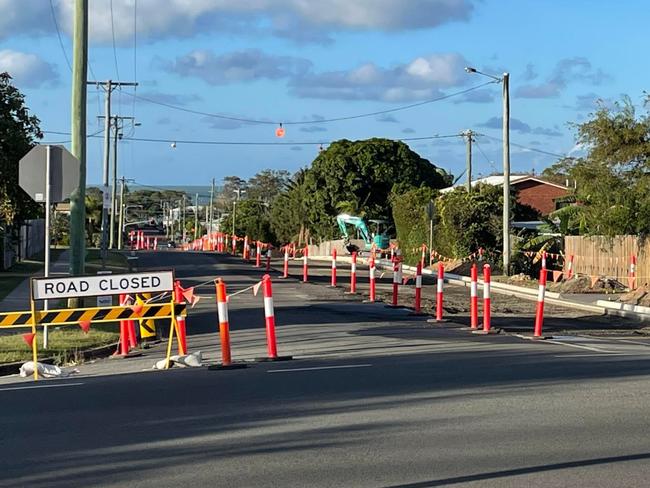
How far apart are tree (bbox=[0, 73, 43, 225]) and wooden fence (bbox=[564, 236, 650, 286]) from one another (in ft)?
64.4

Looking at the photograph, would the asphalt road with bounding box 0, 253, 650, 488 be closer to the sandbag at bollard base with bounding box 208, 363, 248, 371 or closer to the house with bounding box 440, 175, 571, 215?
the sandbag at bollard base with bounding box 208, 363, 248, 371

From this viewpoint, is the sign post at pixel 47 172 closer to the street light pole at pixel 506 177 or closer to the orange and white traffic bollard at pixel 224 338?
the orange and white traffic bollard at pixel 224 338

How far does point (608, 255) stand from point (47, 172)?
2362 centimetres

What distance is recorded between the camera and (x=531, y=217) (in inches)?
2581

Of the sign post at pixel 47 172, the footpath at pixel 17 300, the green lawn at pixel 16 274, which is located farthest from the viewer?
the green lawn at pixel 16 274

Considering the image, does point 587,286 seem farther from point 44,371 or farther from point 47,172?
point 44,371

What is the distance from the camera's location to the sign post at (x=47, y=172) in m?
16.5

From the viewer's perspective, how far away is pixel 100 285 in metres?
14.6

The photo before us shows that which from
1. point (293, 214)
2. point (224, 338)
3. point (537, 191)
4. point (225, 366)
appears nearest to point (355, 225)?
point (293, 214)

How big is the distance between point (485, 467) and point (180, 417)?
3278 mm

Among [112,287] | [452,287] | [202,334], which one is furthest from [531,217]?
[112,287]

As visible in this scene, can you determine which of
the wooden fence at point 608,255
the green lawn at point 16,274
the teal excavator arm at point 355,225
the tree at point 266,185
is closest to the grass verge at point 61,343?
the green lawn at point 16,274

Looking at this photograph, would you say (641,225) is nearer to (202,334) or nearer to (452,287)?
(452,287)

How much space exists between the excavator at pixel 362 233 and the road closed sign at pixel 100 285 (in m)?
44.0
